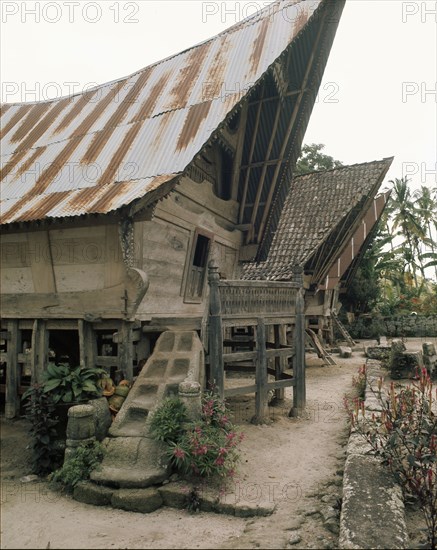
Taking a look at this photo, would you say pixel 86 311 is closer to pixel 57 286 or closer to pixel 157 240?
pixel 57 286

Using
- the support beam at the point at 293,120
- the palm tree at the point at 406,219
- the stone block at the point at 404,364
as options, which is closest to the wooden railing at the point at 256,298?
the support beam at the point at 293,120

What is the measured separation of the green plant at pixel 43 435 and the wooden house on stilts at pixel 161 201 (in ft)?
4.30

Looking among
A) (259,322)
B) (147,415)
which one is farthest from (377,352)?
(147,415)

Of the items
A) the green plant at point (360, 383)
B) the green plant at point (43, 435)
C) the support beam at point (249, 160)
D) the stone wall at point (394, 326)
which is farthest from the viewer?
the stone wall at point (394, 326)

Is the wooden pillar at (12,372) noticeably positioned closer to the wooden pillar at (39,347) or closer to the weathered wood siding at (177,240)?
the wooden pillar at (39,347)

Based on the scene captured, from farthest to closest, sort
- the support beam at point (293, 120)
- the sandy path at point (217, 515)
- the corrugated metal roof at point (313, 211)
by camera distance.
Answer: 1. the corrugated metal roof at point (313, 211)
2. the support beam at point (293, 120)
3. the sandy path at point (217, 515)

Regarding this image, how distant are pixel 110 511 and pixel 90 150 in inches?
253

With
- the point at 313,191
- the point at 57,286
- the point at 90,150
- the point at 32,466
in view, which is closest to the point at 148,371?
the point at 32,466

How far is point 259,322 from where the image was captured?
8539 mm

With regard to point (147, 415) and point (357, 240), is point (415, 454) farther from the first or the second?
point (357, 240)

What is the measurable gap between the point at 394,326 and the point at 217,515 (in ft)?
77.0

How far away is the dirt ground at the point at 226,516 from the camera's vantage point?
13.2 feet

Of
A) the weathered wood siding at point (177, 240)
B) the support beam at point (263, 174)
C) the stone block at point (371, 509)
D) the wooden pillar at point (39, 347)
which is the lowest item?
the stone block at point (371, 509)

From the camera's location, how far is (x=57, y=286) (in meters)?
7.86
